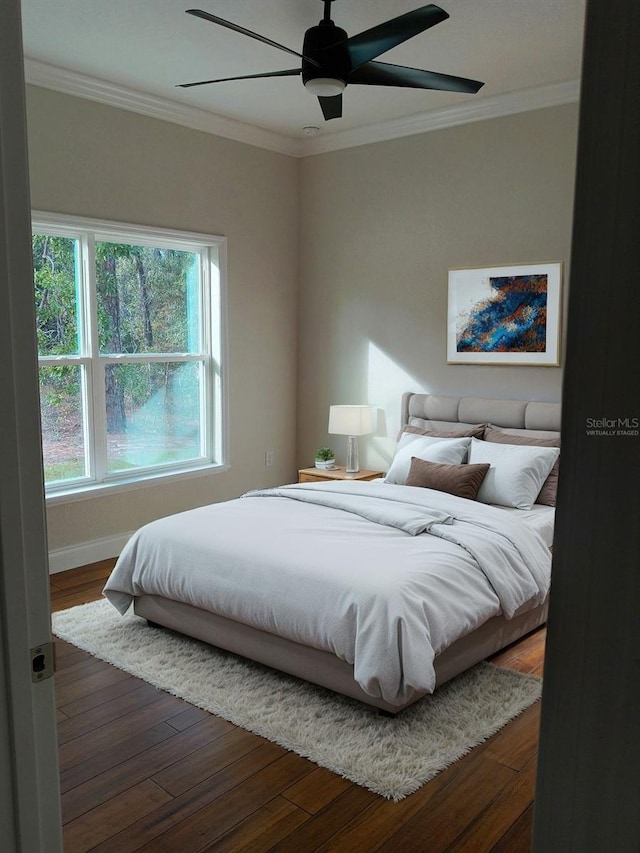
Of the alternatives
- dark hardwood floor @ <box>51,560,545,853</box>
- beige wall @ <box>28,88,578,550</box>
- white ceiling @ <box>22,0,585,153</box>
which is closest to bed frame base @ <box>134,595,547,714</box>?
dark hardwood floor @ <box>51,560,545,853</box>

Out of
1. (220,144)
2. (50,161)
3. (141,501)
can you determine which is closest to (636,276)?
(50,161)

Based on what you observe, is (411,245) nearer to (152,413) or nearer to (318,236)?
(318,236)

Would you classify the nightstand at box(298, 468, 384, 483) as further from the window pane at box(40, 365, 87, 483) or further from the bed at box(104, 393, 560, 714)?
the window pane at box(40, 365, 87, 483)

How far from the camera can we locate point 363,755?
259cm

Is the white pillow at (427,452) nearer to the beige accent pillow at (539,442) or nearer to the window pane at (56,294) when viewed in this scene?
the beige accent pillow at (539,442)

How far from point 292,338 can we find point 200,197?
4.53 ft

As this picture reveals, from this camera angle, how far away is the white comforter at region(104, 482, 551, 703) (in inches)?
108

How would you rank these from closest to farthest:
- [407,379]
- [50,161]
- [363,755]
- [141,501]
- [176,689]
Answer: [363,755], [176,689], [50,161], [141,501], [407,379]

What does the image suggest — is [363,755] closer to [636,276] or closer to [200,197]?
[636,276]

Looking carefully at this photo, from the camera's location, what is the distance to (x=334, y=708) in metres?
2.91

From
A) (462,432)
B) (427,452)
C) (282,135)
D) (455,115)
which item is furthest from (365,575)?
(282,135)

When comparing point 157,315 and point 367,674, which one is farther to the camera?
point 157,315

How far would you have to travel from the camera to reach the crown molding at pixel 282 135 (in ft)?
14.0

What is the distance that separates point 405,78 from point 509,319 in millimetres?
1936
